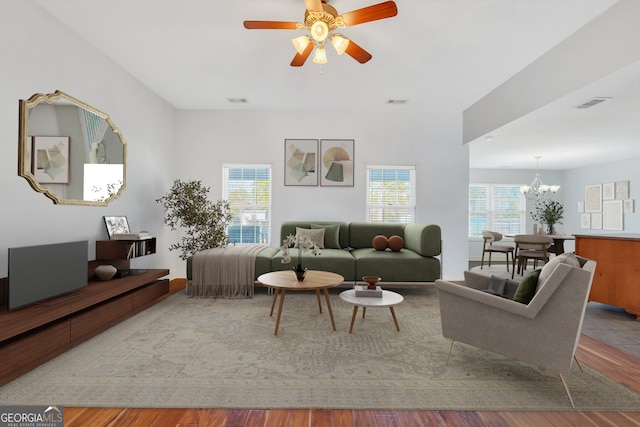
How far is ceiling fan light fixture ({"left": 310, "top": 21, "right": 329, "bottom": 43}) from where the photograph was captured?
247 cm

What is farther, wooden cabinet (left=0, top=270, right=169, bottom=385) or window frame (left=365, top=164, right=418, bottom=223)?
window frame (left=365, top=164, right=418, bottom=223)

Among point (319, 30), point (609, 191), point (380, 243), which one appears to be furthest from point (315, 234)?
point (609, 191)

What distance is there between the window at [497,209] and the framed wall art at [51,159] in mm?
8663

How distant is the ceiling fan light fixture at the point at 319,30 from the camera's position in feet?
8.12

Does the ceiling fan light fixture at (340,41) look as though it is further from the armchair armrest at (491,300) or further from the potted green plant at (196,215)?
the potted green plant at (196,215)

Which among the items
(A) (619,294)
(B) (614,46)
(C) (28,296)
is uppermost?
(B) (614,46)

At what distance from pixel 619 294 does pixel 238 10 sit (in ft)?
15.9

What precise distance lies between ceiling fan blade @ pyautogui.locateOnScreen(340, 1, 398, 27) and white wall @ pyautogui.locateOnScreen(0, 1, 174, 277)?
8.57 ft

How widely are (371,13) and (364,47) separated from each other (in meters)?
1.09

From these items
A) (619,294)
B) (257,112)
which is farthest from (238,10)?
(619,294)

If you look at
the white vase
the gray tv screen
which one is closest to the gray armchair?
the gray tv screen

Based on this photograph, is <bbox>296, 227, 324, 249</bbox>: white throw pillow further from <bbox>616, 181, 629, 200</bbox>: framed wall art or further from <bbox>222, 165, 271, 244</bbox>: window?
<bbox>616, 181, 629, 200</bbox>: framed wall art

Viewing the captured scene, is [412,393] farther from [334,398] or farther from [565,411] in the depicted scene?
[565,411]

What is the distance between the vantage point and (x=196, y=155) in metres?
5.34
